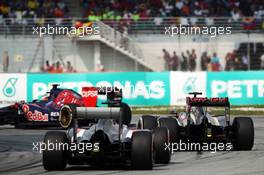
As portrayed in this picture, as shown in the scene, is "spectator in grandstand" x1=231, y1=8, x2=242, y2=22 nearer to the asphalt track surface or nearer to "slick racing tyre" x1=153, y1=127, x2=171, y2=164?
the asphalt track surface

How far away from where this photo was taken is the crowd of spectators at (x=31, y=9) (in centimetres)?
3828

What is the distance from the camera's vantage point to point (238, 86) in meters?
32.3

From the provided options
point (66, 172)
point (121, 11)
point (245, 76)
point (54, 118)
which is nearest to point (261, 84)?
point (245, 76)

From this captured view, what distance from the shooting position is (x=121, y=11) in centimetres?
3891

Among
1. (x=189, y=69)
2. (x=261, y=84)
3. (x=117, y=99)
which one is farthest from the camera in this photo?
(x=189, y=69)

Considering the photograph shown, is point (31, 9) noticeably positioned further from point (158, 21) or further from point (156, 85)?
point (156, 85)

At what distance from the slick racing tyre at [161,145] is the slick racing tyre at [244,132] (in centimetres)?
282

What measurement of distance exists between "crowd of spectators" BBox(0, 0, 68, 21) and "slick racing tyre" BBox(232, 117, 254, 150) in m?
22.8

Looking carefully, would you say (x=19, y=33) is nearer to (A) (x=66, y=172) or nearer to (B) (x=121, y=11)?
(B) (x=121, y=11)

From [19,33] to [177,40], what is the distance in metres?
6.83

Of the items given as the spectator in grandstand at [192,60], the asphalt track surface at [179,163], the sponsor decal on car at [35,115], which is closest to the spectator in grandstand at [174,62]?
the spectator in grandstand at [192,60]

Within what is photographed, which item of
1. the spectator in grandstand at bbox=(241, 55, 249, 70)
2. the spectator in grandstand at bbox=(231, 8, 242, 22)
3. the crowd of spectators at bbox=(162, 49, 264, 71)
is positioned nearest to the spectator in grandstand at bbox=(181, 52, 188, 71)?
the crowd of spectators at bbox=(162, 49, 264, 71)

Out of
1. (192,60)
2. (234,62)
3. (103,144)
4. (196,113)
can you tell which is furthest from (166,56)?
(103,144)

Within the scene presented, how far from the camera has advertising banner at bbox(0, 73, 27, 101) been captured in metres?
31.9
